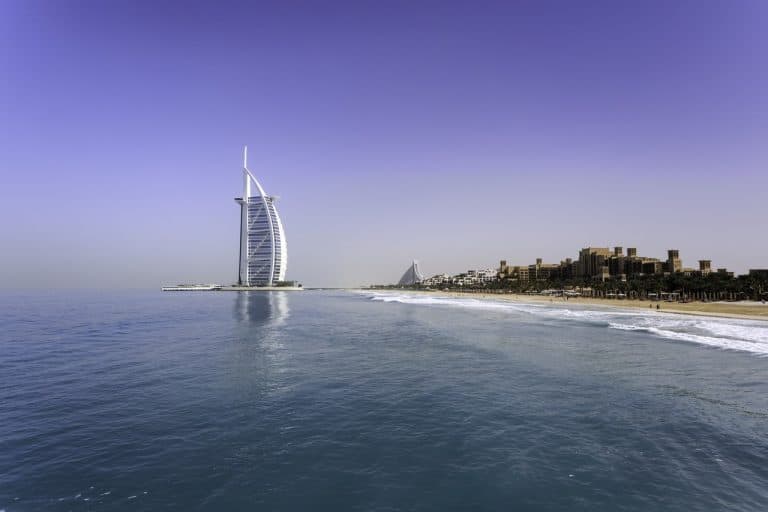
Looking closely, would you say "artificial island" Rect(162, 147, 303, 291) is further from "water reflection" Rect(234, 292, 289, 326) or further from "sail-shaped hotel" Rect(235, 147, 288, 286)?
"water reflection" Rect(234, 292, 289, 326)

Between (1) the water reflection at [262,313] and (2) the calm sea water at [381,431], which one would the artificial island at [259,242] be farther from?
(2) the calm sea water at [381,431]

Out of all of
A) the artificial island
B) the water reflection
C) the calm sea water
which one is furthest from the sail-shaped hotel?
the calm sea water

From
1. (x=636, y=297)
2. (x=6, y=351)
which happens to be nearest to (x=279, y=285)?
(x=636, y=297)

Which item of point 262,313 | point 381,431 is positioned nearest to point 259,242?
point 262,313

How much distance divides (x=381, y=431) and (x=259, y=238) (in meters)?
174

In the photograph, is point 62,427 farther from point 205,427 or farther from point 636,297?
point 636,297

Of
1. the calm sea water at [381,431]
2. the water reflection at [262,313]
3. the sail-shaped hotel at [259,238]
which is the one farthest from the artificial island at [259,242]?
the calm sea water at [381,431]

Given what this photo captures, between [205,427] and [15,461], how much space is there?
4069 millimetres

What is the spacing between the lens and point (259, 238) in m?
176

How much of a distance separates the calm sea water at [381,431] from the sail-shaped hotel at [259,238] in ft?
506

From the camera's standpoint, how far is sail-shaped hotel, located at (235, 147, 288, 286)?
174m

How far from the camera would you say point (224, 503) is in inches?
300

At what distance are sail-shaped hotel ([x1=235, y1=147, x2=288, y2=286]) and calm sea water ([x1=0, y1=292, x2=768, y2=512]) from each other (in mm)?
154341

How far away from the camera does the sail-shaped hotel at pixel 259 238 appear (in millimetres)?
174000
